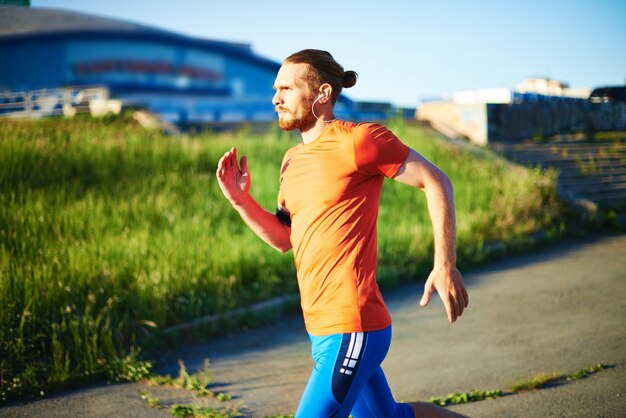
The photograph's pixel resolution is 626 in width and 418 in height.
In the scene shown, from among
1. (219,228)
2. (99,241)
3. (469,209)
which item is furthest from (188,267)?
(469,209)

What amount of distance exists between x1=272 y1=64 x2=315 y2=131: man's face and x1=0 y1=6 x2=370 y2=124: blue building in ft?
178

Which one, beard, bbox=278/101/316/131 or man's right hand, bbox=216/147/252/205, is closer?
beard, bbox=278/101/316/131

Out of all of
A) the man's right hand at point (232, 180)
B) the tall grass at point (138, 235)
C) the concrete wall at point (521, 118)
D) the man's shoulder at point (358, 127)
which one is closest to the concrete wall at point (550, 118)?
the concrete wall at point (521, 118)

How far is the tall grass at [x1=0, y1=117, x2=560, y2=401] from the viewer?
565 cm

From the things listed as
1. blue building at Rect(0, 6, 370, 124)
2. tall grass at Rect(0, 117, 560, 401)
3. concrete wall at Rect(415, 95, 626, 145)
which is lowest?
tall grass at Rect(0, 117, 560, 401)

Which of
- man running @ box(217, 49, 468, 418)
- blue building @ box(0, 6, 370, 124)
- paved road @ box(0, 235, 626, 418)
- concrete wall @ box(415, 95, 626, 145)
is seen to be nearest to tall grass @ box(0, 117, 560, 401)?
paved road @ box(0, 235, 626, 418)

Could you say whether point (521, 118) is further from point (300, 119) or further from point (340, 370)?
point (340, 370)

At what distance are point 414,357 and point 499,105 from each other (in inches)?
523

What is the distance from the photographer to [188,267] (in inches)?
287

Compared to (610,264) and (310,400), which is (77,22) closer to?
A: (610,264)

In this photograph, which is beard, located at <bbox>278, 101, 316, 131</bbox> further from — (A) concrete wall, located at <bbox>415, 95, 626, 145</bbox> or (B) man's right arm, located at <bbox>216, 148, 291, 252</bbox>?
(A) concrete wall, located at <bbox>415, 95, 626, 145</bbox>

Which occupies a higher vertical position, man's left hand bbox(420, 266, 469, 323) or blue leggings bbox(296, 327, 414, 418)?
man's left hand bbox(420, 266, 469, 323)

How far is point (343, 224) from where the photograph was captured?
2.52 meters

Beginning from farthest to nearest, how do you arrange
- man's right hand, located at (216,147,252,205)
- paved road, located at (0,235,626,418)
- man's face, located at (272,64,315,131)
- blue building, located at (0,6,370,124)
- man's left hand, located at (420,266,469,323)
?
blue building, located at (0,6,370,124), paved road, located at (0,235,626,418), man's right hand, located at (216,147,252,205), man's face, located at (272,64,315,131), man's left hand, located at (420,266,469,323)
